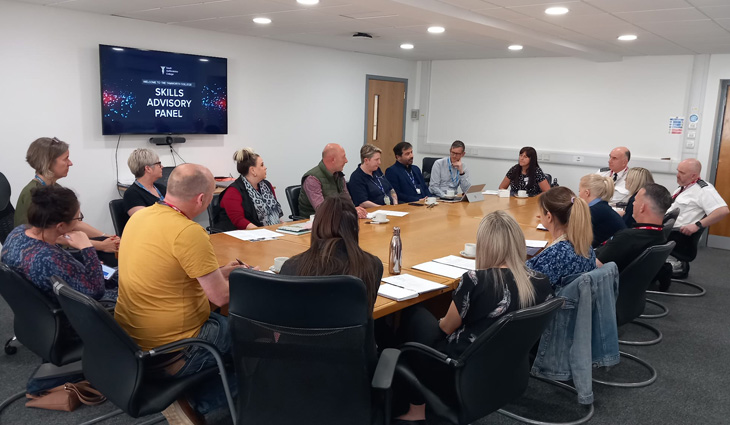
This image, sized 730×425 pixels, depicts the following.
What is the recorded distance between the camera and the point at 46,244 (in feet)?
8.29

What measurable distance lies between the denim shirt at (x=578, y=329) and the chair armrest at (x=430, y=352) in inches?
31.9

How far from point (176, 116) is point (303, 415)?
4.93 m

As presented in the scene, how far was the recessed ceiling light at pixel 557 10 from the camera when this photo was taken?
442 cm

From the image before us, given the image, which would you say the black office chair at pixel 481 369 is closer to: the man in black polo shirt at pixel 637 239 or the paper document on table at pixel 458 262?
the paper document on table at pixel 458 262

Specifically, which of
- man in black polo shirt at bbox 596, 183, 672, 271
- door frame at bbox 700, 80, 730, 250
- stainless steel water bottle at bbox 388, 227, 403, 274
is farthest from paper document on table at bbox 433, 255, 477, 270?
door frame at bbox 700, 80, 730, 250

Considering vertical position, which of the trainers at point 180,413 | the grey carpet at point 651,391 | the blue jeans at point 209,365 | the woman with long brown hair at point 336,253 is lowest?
the grey carpet at point 651,391

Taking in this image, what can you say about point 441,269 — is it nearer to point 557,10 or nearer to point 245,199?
point 245,199

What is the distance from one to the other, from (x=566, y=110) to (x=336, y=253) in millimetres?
6689

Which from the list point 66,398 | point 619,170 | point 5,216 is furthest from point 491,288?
point 619,170

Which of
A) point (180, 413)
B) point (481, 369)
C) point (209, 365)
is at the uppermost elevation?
point (481, 369)

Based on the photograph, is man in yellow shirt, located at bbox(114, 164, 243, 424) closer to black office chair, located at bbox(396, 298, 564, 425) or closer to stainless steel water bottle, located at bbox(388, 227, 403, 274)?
black office chair, located at bbox(396, 298, 564, 425)

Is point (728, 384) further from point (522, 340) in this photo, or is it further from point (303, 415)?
point (303, 415)

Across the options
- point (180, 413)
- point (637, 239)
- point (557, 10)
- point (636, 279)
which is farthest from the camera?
point (557, 10)

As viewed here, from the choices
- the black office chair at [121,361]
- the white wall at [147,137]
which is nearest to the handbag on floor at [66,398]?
the black office chair at [121,361]
